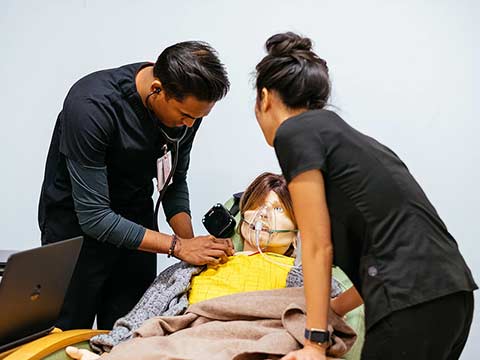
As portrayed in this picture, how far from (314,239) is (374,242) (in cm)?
12

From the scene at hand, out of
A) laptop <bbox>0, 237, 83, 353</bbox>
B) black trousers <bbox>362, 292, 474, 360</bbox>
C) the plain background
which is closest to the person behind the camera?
black trousers <bbox>362, 292, 474, 360</bbox>

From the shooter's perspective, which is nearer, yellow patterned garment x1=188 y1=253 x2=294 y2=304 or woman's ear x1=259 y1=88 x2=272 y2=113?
woman's ear x1=259 y1=88 x2=272 y2=113

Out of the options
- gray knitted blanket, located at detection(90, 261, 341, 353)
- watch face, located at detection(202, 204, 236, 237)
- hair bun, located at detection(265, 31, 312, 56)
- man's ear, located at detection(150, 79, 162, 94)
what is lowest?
gray knitted blanket, located at detection(90, 261, 341, 353)

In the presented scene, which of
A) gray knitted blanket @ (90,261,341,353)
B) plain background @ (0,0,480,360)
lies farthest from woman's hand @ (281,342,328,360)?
plain background @ (0,0,480,360)

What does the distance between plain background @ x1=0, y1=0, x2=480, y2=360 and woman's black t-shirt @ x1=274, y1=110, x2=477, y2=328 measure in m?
1.13

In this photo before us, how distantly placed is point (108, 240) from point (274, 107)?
0.74 metres

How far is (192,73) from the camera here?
1638 millimetres

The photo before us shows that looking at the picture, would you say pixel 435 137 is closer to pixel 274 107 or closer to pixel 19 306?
pixel 274 107

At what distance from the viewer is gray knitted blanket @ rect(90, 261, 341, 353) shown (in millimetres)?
1727

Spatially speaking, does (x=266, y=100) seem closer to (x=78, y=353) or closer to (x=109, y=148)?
(x=109, y=148)

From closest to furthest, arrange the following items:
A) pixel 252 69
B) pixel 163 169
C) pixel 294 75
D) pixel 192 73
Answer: pixel 294 75 → pixel 192 73 → pixel 163 169 → pixel 252 69

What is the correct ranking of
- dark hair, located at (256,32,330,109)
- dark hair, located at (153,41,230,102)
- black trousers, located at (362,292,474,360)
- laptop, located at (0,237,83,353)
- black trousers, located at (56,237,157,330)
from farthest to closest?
black trousers, located at (56,237,157,330)
dark hair, located at (153,41,230,102)
laptop, located at (0,237,83,353)
dark hair, located at (256,32,330,109)
black trousers, located at (362,292,474,360)

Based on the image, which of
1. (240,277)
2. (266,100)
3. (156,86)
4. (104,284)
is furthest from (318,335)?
(104,284)

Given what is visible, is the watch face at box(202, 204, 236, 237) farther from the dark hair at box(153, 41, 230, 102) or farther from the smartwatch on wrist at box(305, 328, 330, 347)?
the smartwatch on wrist at box(305, 328, 330, 347)
